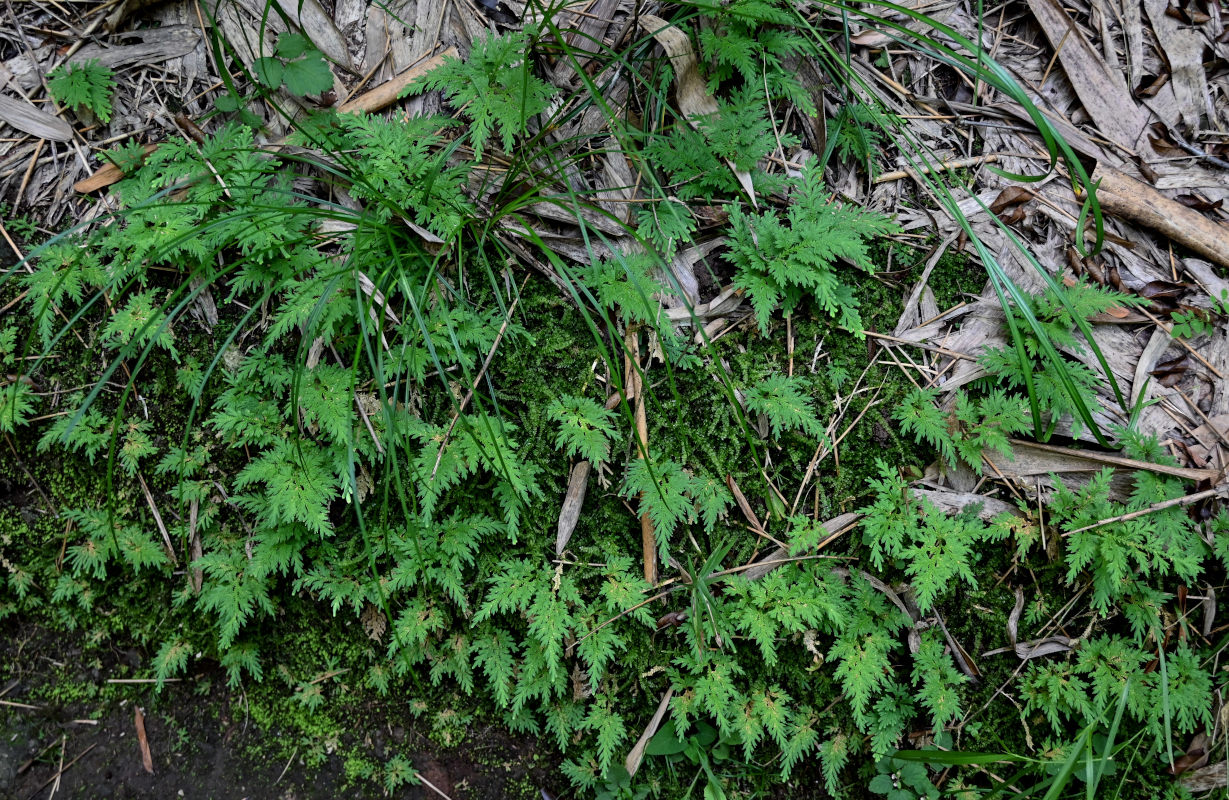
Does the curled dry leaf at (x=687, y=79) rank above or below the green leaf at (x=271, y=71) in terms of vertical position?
above

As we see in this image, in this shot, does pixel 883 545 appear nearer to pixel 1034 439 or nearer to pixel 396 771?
pixel 1034 439

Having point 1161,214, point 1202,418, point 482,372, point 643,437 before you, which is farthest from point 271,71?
point 1202,418

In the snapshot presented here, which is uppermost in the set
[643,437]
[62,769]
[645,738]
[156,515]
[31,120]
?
[31,120]

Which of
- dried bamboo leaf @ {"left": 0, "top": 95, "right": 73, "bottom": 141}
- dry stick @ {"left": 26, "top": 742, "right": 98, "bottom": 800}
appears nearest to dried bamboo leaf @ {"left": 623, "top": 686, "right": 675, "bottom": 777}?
dry stick @ {"left": 26, "top": 742, "right": 98, "bottom": 800}

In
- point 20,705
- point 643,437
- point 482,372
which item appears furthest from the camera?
point 20,705

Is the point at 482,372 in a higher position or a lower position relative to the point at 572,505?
higher

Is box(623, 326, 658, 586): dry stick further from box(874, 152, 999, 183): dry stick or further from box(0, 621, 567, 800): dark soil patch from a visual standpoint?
box(874, 152, 999, 183): dry stick

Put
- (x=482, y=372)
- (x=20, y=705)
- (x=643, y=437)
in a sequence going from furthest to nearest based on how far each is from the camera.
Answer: (x=20, y=705) → (x=643, y=437) → (x=482, y=372)

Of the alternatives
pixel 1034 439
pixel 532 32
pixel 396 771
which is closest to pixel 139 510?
pixel 396 771

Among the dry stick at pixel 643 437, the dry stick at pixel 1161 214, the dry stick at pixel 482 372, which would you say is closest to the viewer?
the dry stick at pixel 482 372

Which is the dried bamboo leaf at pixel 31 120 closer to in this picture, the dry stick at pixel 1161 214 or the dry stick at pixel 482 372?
the dry stick at pixel 482 372

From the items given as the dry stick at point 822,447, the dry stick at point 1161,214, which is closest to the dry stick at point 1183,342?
the dry stick at point 1161,214

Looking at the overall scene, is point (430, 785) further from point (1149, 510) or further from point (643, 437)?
point (1149, 510)

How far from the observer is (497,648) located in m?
2.67
